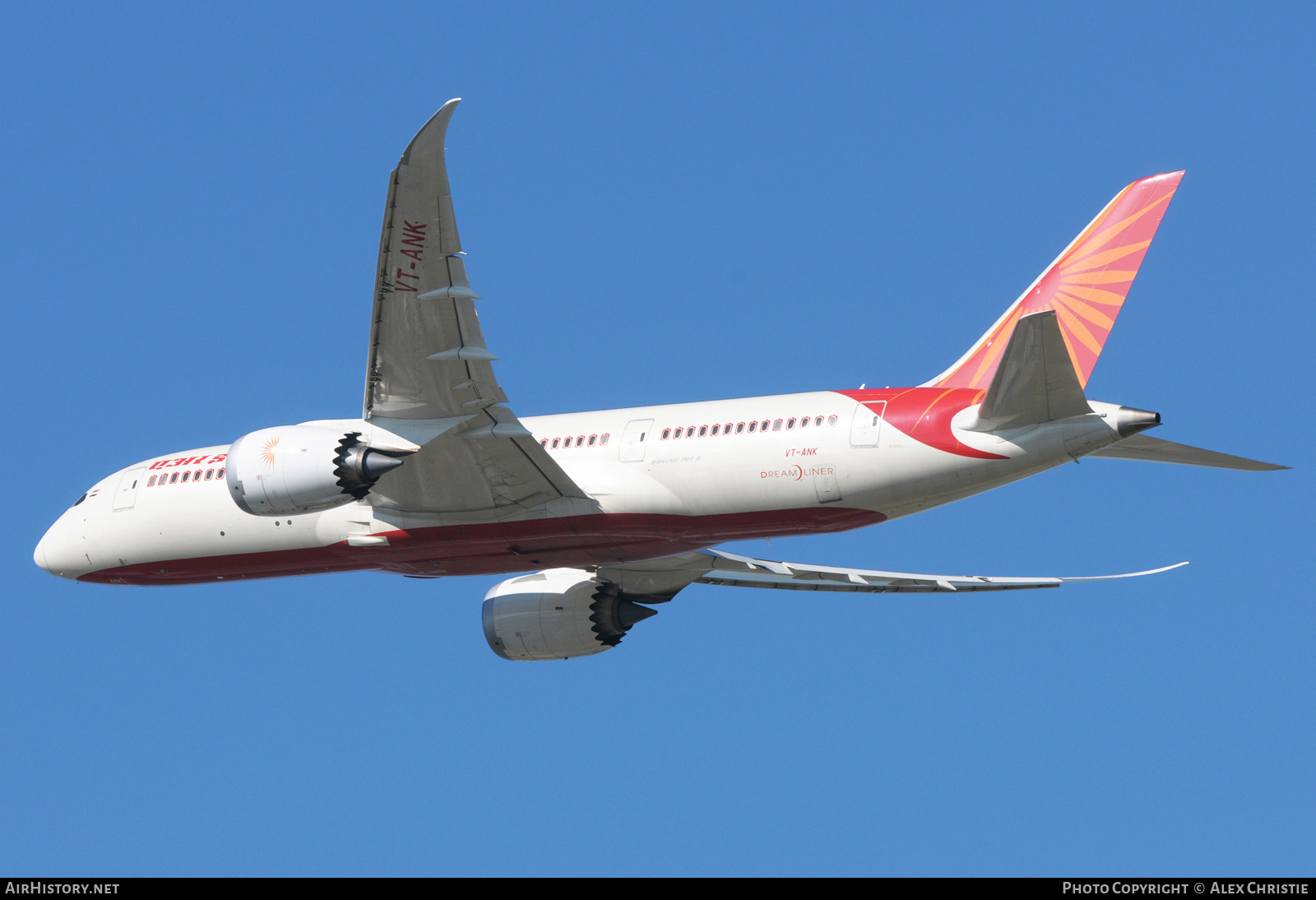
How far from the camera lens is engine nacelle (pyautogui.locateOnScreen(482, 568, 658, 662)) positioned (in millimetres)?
31484

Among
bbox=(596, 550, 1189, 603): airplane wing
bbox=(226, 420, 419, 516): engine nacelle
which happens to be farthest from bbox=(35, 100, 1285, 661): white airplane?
bbox=(596, 550, 1189, 603): airplane wing

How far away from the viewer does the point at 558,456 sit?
26.6m

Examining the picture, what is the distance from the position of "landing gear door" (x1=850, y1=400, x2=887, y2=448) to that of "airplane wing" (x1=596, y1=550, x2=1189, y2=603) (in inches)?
272

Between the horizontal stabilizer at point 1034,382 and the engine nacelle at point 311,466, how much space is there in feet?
29.4

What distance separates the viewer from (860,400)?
25016 mm

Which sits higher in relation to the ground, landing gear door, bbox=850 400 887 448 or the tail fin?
the tail fin

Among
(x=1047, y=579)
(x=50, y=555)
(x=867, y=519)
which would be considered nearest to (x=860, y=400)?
(x=867, y=519)

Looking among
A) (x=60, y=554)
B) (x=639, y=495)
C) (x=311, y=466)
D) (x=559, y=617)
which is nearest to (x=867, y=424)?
(x=639, y=495)

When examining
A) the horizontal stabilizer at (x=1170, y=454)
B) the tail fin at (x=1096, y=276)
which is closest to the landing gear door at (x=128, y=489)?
the tail fin at (x=1096, y=276)

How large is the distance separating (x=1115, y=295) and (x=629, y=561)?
9.64m

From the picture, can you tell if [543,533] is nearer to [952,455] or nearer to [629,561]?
[629,561]

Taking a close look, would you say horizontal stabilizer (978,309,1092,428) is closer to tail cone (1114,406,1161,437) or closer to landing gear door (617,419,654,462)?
tail cone (1114,406,1161,437)

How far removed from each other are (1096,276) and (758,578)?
9.40m
